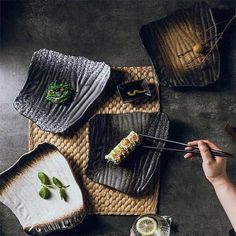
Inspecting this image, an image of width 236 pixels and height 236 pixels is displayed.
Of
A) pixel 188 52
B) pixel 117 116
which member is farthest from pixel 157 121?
pixel 188 52

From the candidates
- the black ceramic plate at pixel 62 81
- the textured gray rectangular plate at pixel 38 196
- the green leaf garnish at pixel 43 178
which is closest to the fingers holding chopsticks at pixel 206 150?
the black ceramic plate at pixel 62 81

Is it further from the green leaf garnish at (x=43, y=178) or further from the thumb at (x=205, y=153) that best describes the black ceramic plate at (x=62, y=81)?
the thumb at (x=205, y=153)

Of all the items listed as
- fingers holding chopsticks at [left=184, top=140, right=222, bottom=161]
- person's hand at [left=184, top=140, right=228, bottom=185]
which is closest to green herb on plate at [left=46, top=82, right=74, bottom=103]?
fingers holding chopsticks at [left=184, top=140, right=222, bottom=161]

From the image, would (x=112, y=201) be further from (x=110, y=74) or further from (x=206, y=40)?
(x=206, y=40)

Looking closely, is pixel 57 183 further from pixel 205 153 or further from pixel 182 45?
pixel 182 45

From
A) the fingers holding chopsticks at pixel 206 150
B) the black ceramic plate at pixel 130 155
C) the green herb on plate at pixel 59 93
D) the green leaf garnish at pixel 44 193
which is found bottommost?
the green leaf garnish at pixel 44 193
